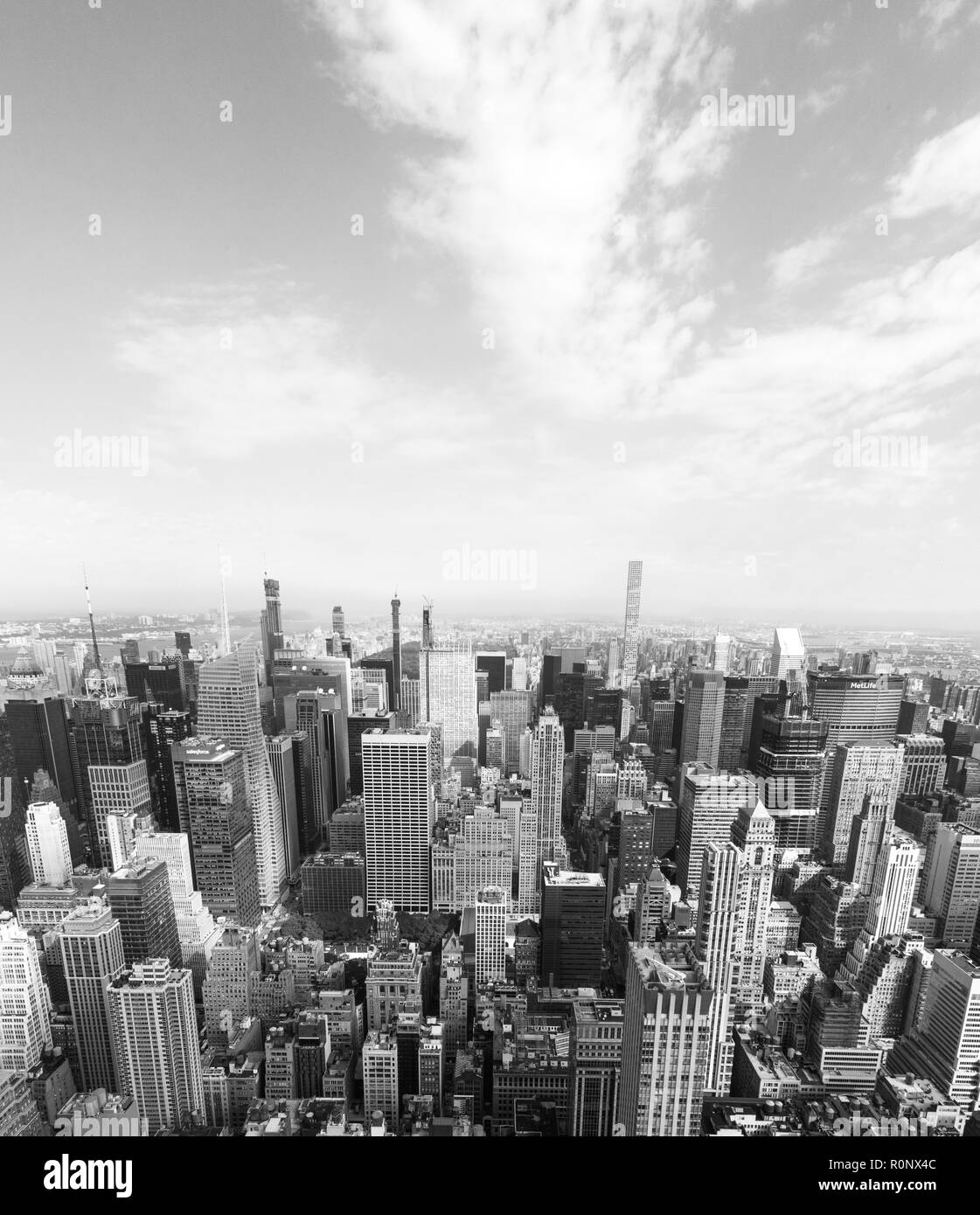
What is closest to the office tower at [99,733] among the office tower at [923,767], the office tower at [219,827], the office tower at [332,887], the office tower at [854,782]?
the office tower at [219,827]

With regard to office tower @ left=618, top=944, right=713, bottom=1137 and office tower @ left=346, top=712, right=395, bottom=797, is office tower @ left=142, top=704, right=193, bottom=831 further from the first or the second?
office tower @ left=618, top=944, right=713, bottom=1137

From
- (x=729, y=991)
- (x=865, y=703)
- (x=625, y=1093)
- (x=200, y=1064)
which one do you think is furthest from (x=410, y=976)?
(x=865, y=703)

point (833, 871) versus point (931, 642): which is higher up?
point (931, 642)

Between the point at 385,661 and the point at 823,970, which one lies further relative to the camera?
the point at 385,661

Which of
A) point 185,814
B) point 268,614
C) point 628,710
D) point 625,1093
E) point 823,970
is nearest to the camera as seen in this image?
point 625,1093

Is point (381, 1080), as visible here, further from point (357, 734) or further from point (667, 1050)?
point (357, 734)

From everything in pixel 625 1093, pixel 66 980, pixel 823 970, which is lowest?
pixel 823 970
